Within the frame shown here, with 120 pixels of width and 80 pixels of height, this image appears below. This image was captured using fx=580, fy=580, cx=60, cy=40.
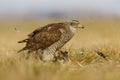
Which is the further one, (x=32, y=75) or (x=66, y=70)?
(x=66, y=70)

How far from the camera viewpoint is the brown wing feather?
911cm

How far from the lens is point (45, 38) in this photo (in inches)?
363

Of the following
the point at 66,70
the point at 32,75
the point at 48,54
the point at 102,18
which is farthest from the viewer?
the point at 102,18

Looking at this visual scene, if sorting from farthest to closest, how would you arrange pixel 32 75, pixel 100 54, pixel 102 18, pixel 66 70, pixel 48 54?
1. pixel 102 18
2. pixel 100 54
3. pixel 48 54
4. pixel 66 70
5. pixel 32 75

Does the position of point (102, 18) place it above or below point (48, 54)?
below

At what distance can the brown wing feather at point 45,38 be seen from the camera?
911cm

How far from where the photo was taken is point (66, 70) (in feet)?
23.5

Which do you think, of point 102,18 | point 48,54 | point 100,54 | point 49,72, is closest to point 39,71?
point 49,72

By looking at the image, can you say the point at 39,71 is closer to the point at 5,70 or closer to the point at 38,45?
the point at 5,70

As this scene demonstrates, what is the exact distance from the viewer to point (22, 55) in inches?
370

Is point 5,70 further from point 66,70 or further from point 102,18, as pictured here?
point 102,18

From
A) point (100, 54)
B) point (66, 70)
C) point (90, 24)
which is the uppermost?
point (66, 70)

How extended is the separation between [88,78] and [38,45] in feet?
Answer: 8.41

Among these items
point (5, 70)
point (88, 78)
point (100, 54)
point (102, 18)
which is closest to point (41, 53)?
point (100, 54)
